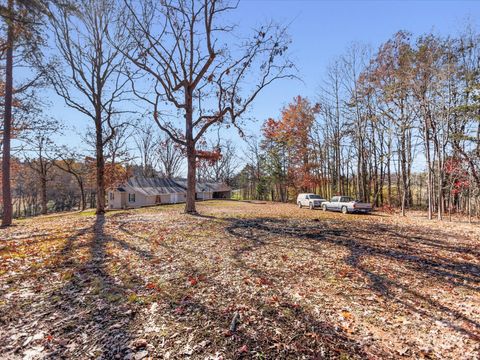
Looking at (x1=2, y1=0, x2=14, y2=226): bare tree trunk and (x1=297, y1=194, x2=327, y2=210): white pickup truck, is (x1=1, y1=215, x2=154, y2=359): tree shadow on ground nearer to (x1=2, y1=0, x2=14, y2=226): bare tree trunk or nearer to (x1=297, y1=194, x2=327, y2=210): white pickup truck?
(x1=2, y1=0, x2=14, y2=226): bare tree trunk

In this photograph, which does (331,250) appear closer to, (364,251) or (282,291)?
(364,251)

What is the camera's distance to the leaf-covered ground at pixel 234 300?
316cm

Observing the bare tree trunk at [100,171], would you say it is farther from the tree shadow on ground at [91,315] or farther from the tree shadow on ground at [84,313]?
the tree shadow on ground at [91,315]

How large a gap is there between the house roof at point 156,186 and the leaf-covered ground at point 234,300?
29.0 m

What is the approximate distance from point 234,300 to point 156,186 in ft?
123

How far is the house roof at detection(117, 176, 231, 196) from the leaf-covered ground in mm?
28989

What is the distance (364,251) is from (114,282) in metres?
6.70

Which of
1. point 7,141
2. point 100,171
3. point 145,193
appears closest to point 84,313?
point 7,141

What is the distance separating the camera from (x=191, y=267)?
5.83 m

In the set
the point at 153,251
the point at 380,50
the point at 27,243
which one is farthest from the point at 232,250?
the point at 380,50

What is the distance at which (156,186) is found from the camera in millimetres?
39531

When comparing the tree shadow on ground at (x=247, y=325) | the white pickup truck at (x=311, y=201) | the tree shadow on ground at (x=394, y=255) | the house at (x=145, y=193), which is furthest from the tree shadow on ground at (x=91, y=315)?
the house at (x=145, y=193)

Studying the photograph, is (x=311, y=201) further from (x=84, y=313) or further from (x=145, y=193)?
(x=145, y=193)

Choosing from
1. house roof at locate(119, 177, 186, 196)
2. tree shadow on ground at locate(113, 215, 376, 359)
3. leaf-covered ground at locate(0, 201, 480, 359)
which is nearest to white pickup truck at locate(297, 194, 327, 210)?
leaf-covered ground at locate(0, 201, 480, 359)
